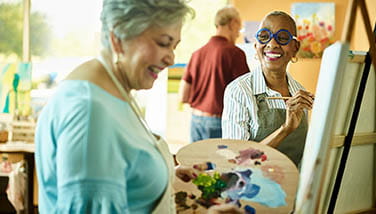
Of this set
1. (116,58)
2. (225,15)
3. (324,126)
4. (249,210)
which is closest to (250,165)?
(249,210)

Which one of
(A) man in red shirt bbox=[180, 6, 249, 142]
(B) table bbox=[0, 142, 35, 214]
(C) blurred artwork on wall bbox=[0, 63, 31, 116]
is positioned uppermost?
(A) man in red shirt bbox=[180, 6, 249, 142]

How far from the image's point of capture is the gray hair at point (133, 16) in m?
0.99

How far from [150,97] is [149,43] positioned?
2760mm

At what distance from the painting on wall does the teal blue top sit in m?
2.85

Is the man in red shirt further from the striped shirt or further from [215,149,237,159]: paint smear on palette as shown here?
[215,149,237,159]: paint smear on palette

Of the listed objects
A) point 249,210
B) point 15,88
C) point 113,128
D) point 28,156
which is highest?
point 113,128

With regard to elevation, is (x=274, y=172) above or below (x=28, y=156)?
above

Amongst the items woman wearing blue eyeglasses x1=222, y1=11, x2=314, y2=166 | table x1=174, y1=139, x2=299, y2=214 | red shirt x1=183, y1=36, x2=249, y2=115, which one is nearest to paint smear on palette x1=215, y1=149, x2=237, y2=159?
table x1=174, y1=139, x2=299, y2=214

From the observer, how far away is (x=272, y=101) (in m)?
1.73

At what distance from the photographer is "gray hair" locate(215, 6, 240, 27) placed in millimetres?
3059

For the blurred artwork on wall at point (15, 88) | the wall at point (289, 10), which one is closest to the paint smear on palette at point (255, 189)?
the wall at point (289, 10)

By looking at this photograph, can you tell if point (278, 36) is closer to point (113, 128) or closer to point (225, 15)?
point (113, 128)

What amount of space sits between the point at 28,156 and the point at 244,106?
2.27 meters

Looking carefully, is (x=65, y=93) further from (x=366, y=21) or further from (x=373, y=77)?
(x=373, y=77)
